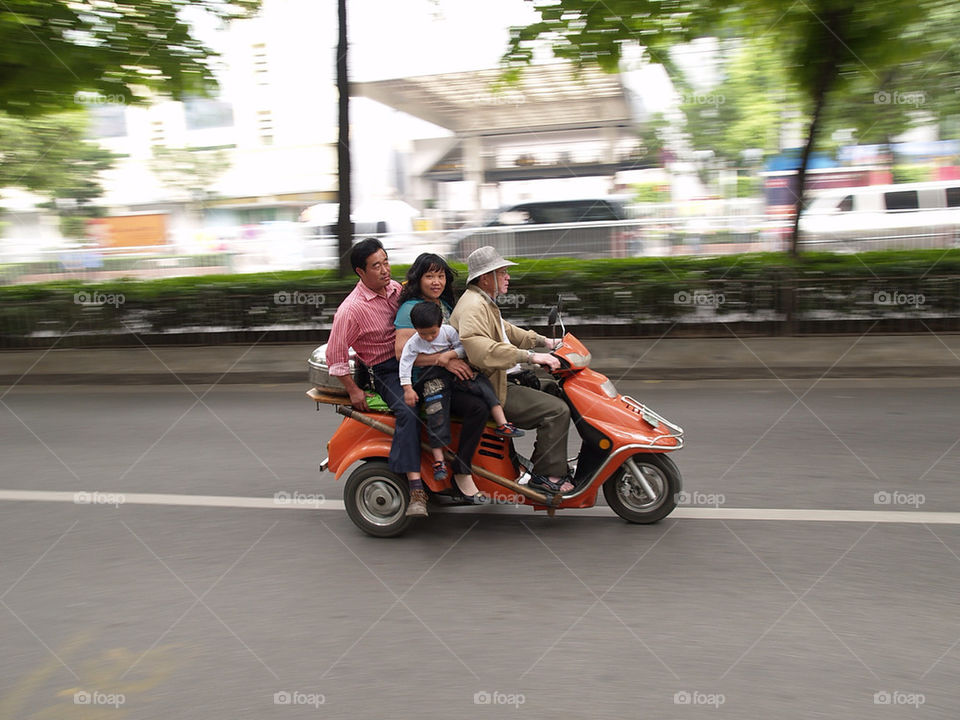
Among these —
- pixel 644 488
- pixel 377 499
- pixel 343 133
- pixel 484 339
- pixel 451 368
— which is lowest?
pixel 377 499

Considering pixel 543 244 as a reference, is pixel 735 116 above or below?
above

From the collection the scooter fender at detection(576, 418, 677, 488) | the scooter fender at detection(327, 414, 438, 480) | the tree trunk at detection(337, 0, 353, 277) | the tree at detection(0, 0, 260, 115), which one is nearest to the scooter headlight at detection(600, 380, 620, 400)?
the scooter fender at detection(576, 418, 677, 488)

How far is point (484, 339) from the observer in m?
4.67

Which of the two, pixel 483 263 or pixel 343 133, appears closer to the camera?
pixel 483 263

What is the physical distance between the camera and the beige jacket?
15.2 ft

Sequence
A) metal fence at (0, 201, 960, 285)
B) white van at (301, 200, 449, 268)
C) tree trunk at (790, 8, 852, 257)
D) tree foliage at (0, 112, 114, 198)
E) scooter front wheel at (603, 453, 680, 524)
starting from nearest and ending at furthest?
scooter front wheel at (603, 453, 680, 524) < tree trunk at (790, 8, 852, 257) < metal fence at (0, 201, 960, 285) < white van at (301, 200, 449, 268) < tree foliage at (0, 112, 114, 198)

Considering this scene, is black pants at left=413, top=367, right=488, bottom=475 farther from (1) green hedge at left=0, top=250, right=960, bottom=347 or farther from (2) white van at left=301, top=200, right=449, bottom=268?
(2) white van at left=301, top=200, right=449, bottom=268

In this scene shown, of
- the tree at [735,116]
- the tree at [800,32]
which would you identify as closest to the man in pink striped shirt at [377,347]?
the tree at [800,32]

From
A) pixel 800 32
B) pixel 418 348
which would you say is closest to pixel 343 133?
pixel 800 32

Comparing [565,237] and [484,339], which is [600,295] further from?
[484,339]

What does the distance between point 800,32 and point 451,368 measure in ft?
27.6

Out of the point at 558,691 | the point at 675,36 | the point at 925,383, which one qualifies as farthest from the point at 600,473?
the point at 675,36

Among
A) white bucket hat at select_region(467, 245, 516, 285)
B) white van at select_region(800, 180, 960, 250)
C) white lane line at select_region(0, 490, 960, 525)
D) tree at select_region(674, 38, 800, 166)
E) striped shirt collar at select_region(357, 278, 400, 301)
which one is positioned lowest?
white lane line at select_region(0, 490, 960, 525)

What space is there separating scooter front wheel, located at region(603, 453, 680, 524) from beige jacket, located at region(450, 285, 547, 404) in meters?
0.81
